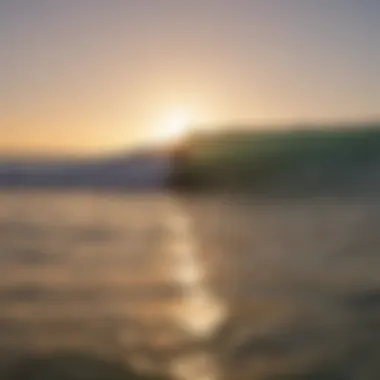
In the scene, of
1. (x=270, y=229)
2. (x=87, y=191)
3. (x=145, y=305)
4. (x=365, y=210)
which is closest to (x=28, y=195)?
(x=87, y=191)

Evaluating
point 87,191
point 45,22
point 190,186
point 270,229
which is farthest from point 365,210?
point 45,22

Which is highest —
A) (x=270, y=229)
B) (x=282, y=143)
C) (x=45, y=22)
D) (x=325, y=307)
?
(x=45, y=22)

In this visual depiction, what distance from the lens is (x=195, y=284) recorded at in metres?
1.12

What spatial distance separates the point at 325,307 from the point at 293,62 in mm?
332

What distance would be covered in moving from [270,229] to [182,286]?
5.5 inches

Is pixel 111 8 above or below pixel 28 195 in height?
above

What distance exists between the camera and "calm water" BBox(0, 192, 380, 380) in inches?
43.2

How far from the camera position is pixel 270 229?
3.73 feet

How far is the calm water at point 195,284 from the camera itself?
110cm

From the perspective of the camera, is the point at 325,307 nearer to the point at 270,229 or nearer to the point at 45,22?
the point at 270,229

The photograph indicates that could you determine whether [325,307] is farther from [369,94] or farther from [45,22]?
[45,22]

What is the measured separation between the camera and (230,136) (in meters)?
1.15

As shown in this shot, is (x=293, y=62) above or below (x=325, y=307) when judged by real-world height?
above

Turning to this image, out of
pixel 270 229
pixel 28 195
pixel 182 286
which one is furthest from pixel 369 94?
pixel 28 195
